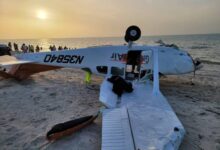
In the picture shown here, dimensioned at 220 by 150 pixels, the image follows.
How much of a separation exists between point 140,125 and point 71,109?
3165 millimetres

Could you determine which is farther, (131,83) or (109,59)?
(109,59)

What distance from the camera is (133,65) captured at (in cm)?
868

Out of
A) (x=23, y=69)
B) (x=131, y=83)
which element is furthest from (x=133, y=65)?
(x=23, y=69)

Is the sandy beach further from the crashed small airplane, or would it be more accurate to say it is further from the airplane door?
the airplane door

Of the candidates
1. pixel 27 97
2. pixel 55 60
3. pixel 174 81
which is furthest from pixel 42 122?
pixel 174 81

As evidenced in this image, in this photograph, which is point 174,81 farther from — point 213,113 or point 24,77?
point 24,77

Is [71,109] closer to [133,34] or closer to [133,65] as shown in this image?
[133,65]

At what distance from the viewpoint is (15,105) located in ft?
22.6

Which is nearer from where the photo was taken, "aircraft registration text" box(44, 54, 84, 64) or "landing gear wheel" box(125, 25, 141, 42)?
"landing gear wheel" box(125, 25, 141, 42)

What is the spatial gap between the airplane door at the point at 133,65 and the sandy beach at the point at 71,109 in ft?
5.09

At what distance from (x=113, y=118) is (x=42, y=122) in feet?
7.51

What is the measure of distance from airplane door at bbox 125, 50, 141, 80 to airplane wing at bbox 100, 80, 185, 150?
268 centimetres

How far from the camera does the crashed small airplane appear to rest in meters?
3.66

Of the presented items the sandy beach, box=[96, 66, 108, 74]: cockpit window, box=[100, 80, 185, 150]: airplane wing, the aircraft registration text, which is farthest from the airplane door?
box=[100, 80, 185, 150]: airplane wing
